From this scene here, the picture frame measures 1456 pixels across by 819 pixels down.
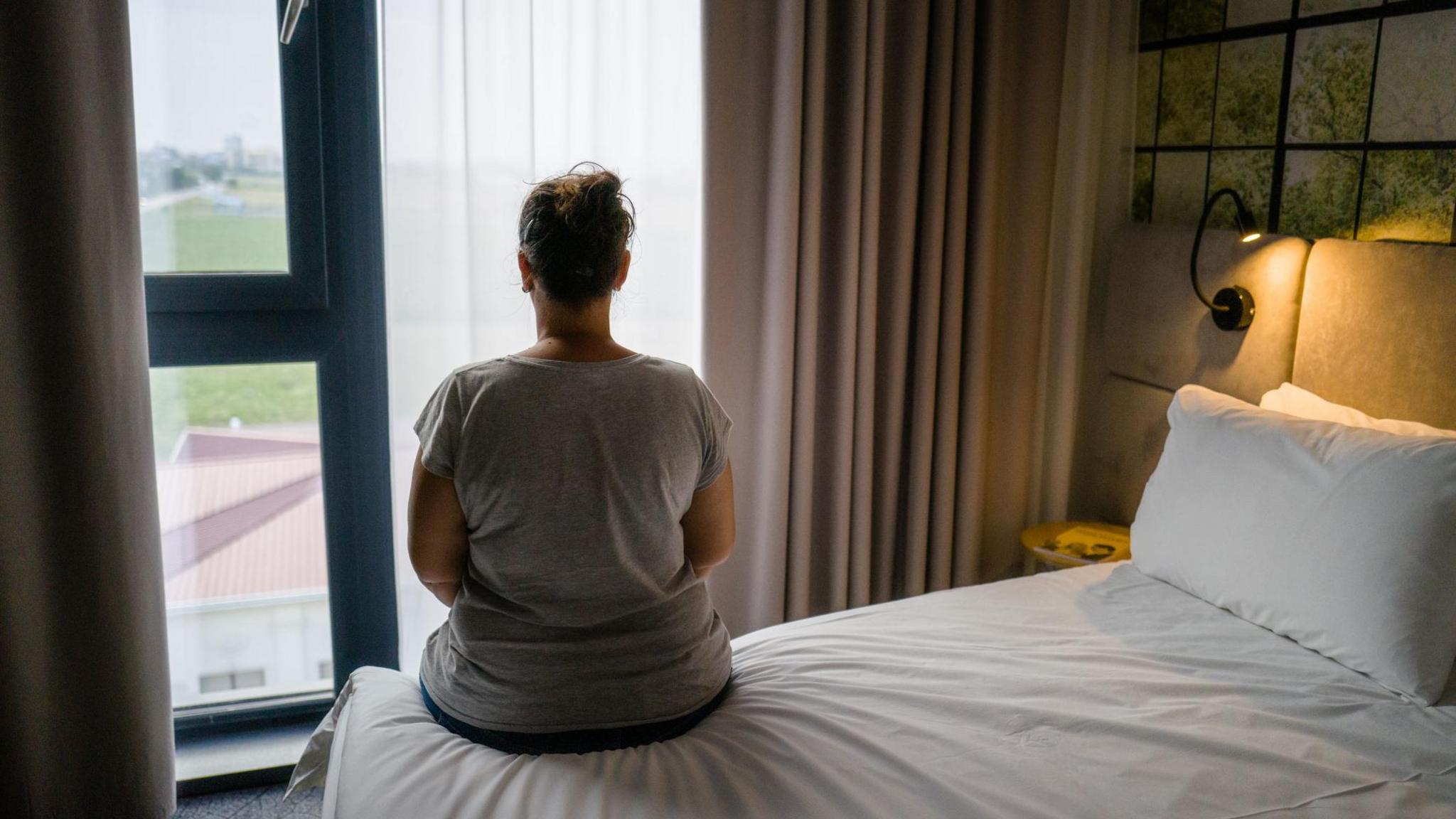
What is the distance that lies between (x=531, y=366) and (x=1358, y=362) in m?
1.63

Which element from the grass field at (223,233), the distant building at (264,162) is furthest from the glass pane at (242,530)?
the distant building at (264,162)

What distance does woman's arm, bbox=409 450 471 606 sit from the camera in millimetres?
1515

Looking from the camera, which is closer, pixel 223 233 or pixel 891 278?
pixel 223 233

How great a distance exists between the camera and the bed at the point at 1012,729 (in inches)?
54.9

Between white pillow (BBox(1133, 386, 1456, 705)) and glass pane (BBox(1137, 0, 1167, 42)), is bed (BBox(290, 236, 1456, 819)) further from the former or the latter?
glass pane (BBox(1137, 0, 1167, 42))

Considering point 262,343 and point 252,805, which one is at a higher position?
point 262,343

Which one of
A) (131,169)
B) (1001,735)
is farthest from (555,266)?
(131,169)

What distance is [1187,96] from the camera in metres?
2.64

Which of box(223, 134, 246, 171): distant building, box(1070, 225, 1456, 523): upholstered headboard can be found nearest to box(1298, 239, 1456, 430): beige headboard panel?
box(1070, 225, 1456, 523): upholstered headboard

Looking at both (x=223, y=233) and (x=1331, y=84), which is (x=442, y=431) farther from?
(x=1331, y=84)

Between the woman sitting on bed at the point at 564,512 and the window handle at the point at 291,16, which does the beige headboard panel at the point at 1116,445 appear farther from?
the window handle at the point at 291,16

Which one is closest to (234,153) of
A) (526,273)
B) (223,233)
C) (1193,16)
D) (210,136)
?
(210,136)

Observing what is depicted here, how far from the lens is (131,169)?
80.4 inches

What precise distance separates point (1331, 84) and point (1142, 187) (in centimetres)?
57
